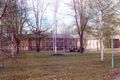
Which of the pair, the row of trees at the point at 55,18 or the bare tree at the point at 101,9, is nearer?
the row of trees at the point at 55,18

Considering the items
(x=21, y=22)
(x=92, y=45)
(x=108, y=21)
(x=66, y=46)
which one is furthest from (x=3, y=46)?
(x=92, y=45)

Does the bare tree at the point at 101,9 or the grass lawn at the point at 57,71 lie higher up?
the bare tree at the point at 101,9

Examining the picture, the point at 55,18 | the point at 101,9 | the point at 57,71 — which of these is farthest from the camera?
the point at 55,18

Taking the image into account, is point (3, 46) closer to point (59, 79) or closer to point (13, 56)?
point (13, 56)

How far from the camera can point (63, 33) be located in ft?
365

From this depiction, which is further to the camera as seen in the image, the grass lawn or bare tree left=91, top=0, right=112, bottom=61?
bare tree left=91, top=0, right=112, bottom=61

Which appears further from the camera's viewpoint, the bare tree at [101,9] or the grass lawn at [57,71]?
the bare tree at [101,9]

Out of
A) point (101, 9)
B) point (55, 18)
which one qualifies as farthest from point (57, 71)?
point (55, 18)

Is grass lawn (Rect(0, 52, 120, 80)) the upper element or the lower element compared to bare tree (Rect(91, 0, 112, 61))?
lower

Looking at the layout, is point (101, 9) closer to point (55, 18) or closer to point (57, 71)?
point (57, 71)

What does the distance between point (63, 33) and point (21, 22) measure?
89.3 meters

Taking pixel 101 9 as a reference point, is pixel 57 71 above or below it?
below

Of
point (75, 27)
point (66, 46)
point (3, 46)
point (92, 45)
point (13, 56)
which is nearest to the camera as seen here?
point (3, 46)

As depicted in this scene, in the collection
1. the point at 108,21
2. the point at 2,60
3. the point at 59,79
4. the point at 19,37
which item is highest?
the point at 108,21
